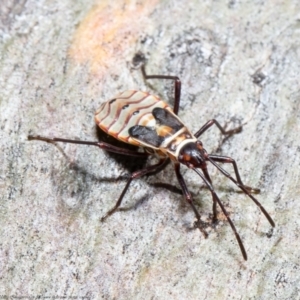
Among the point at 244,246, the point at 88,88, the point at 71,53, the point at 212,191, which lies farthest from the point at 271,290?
the point at 71,53

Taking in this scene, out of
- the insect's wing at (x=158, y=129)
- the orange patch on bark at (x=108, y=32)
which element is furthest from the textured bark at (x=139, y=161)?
the insect's wing at (x=158, y=129)

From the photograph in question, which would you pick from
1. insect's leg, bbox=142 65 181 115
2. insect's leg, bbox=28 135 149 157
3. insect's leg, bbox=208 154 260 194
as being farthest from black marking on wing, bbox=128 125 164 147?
insect's leg, bbox=208 154 260 194

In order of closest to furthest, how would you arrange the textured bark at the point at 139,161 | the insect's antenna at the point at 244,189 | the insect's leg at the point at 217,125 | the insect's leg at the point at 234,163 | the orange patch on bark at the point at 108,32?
1. the textured bark at the point at 139,161
2. the insect's antenna at the point at 244,189
3. the insect's leg at the point at 234,163
4. the insect's leg at the point at 217,125
5. the orange patch on bark at the point at 108,32

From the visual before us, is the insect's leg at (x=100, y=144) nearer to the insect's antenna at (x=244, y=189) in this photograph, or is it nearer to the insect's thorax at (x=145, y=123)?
the insect's thorax at (x=145, y=123)

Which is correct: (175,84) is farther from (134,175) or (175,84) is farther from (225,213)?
(225,213)

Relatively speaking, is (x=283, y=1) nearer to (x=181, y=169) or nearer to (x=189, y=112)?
(x=189, y=112)

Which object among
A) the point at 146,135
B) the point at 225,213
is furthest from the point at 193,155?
the point at 225,213
